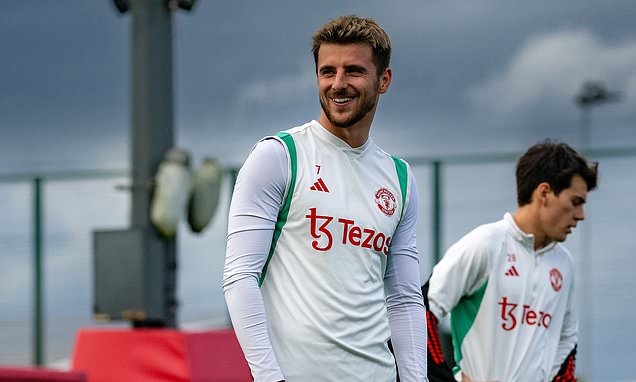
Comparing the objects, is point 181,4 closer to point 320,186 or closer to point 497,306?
point 497,306

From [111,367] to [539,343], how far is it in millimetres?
3776

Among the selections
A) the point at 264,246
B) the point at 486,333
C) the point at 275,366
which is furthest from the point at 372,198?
the point at 486,333

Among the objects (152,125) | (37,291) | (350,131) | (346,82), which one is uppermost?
(152,125)

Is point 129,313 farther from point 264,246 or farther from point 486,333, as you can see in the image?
point 264,246

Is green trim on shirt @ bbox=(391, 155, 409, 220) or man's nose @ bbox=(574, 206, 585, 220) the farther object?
man's nose @ bbox=(574, 206, 585, 220)

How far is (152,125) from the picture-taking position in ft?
28.7

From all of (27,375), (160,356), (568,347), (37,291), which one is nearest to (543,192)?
(568,347)

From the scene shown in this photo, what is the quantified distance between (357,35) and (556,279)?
216cm

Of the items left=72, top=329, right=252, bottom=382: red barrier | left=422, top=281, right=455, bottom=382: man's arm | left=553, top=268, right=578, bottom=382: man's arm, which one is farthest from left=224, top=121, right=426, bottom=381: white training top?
left=72, top=329, right=252, bottom=382: red barrier

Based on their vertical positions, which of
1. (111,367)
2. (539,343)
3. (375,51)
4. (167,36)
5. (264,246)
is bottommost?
(111,367)

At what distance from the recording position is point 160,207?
8.65 meters

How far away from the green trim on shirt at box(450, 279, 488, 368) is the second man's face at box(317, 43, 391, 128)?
5.66ft

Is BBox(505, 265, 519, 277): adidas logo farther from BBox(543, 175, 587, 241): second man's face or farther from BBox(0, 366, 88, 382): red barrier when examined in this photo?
BBox(0, 366, 88, 382): red barrier

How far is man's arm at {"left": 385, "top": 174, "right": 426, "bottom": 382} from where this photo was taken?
10.3 feet
